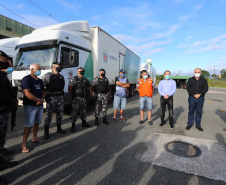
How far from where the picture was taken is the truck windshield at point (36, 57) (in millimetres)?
4855

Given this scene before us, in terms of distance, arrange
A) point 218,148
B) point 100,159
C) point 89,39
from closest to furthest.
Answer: point 100,159, point 218,148, point 89,39

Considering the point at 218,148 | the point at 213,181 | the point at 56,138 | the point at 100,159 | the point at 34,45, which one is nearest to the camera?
the point at 213,181

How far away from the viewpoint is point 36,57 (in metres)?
5.05

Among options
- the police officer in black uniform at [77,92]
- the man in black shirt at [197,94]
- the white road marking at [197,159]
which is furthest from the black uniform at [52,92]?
the man in black shirt at [197,94]

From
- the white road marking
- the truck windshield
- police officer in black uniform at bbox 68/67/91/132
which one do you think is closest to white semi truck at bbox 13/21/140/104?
the truck windshield

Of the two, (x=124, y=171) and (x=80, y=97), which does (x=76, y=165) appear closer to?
(x=124, y=171)

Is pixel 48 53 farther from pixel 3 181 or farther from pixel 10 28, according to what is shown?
pixel 10 28

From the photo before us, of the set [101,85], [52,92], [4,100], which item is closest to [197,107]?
[101,85]

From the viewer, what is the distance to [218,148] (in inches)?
125

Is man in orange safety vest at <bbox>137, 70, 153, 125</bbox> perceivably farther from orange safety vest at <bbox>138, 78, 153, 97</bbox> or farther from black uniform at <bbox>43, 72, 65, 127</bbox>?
black uniform at <bbox>43, 72, 65, 127</bbox>

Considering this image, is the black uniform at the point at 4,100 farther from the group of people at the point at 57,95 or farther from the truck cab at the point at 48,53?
the truck cab at the point at 48,53

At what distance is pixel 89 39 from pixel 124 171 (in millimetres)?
5991

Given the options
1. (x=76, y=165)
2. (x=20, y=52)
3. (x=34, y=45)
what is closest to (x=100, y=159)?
(x=76, y=165)

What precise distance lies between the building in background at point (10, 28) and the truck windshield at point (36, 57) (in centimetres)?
1563
